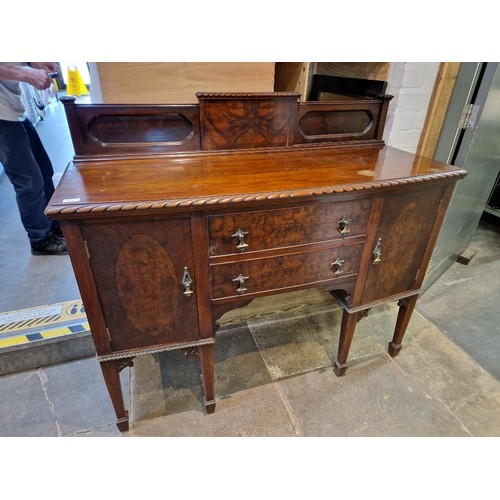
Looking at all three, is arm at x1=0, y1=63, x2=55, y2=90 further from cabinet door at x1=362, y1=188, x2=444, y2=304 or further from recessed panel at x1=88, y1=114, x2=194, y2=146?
cabinet door at x1=362, y1=188, x2=444, y2=304

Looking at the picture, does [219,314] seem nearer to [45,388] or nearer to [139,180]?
[139,180]

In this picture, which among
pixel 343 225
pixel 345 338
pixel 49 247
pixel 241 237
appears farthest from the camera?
pixel 49 247

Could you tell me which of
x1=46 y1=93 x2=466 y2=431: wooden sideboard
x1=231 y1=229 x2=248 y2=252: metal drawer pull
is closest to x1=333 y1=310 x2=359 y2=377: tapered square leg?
x1=46 y1=93 x2=466 y2=431: wooden sideboard

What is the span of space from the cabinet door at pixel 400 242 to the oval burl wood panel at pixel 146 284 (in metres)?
0.77

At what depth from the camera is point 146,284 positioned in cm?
105

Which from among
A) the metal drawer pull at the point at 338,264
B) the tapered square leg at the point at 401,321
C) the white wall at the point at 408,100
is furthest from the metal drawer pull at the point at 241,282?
the white wall at the point at 408,100

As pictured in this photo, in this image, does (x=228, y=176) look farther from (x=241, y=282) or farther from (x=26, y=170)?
(x=26, y=170)

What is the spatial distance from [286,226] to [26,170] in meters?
1.73

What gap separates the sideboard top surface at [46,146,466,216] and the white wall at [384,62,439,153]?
0.32m

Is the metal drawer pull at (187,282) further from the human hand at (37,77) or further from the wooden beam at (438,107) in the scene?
the wooden beam at (438,107)

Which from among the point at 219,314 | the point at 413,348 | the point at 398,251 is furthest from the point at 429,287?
the point at 219,314

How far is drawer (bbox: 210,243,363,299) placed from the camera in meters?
1.11

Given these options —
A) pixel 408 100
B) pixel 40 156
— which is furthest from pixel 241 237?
pixel 40 156

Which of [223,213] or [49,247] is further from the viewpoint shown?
[49,247]
